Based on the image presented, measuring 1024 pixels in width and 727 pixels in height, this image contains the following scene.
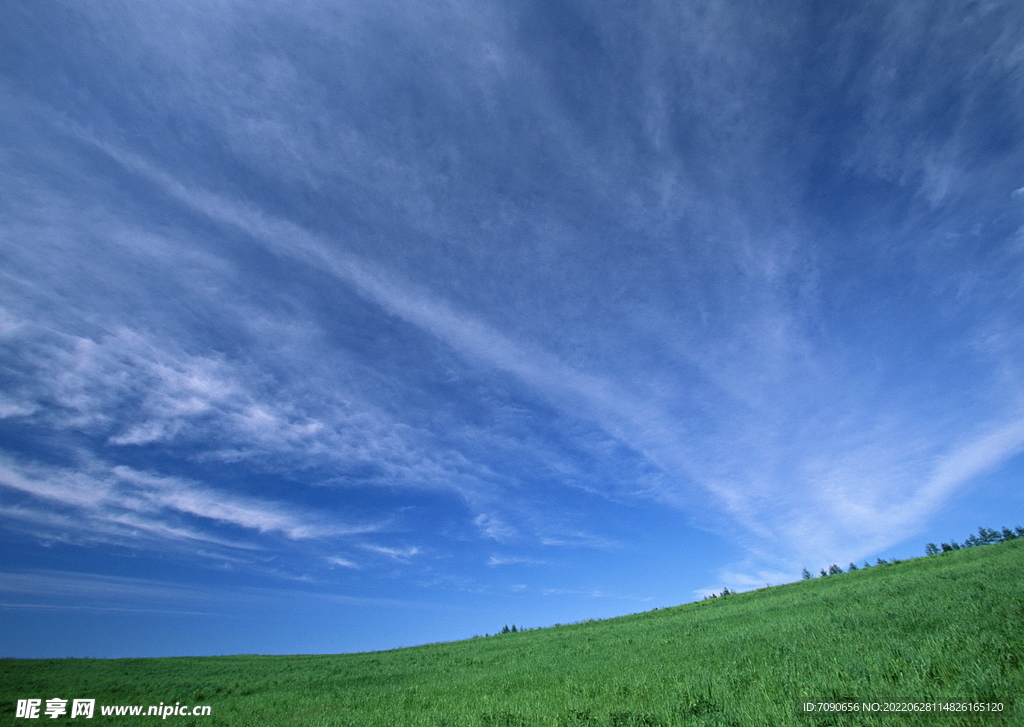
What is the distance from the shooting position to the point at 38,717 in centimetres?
2241

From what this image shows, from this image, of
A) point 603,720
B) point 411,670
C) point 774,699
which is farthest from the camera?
point 411,670

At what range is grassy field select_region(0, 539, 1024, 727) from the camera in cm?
981

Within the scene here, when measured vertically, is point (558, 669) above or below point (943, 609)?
below

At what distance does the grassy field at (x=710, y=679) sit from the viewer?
32.2 ft

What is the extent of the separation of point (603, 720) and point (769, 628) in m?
15.3

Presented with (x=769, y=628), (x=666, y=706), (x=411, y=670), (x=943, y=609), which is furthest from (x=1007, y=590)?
(x=411, y=670)

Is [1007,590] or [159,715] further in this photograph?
[159,715]

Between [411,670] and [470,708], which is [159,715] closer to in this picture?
[411,670]

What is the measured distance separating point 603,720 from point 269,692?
27341 mm

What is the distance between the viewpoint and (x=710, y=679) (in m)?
13.6

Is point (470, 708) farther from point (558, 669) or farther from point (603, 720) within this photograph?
point (558, 669)

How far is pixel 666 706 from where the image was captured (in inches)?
463

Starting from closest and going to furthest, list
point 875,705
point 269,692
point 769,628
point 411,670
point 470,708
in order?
point 875,705 < point 470,708 < point 769,628 < point 269,692 < point 411,670

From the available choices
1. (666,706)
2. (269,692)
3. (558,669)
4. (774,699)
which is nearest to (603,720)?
(666,706)
